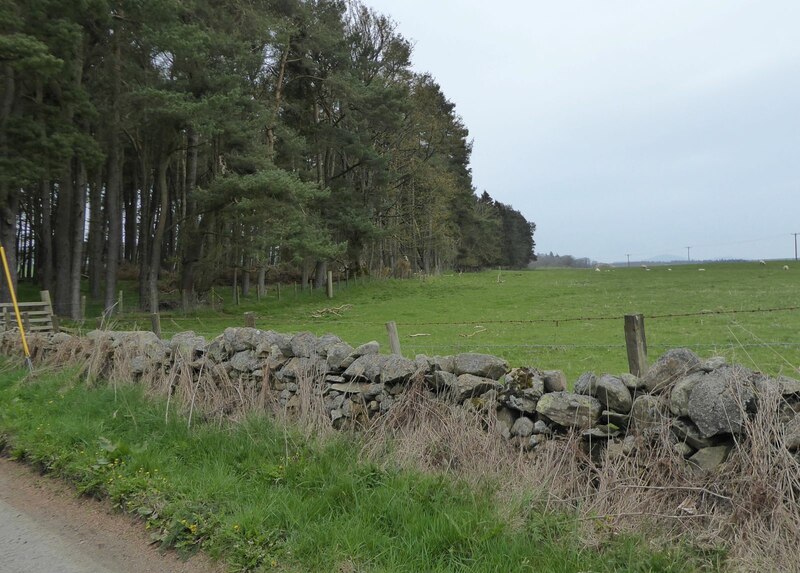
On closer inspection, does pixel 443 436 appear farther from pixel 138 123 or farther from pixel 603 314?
pixel 138 123

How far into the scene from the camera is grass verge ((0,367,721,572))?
3.23m

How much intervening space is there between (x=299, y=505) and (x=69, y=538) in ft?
5.68

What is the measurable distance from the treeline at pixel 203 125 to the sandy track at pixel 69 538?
659 inches

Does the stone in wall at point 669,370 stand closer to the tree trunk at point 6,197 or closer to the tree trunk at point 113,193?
the tree trunk at point 6,197

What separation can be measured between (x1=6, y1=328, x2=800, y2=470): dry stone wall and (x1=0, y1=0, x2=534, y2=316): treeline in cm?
1544

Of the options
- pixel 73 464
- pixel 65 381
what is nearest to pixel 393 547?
pixel 73 464

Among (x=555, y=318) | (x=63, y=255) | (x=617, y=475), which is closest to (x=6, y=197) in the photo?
(x=63, y=255)

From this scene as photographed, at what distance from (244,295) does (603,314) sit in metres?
22.4

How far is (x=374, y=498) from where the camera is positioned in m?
3.93

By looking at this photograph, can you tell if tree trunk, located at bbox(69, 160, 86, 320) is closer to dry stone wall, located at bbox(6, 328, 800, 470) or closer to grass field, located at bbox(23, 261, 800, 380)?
grass field, located at bbox(23, 261, 800, 380)

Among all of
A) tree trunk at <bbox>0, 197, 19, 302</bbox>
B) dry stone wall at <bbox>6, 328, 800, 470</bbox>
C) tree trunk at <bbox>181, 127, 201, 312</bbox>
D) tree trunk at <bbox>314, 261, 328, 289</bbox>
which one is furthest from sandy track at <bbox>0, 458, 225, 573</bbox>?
tree trunk at <bbox>314, 261, 328, 289</bbox>

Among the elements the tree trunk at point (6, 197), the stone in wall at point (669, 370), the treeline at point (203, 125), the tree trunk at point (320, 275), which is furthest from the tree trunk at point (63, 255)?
the stone in wall at point (669, 370)

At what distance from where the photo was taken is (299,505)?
3.90m

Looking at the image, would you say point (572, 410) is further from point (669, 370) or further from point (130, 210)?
point (130, 210)
